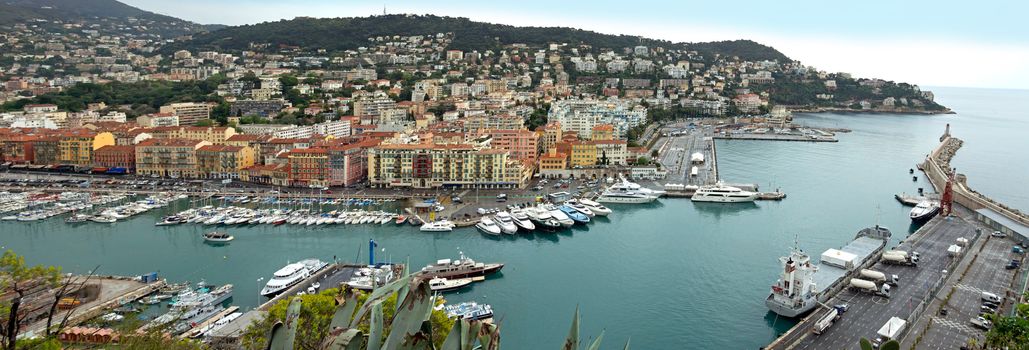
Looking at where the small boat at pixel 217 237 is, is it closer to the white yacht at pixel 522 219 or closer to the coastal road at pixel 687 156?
the white yacht at pixel 522 219

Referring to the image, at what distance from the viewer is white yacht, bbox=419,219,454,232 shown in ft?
45.6

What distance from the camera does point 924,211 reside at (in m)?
14.9

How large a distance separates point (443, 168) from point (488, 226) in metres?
4.78

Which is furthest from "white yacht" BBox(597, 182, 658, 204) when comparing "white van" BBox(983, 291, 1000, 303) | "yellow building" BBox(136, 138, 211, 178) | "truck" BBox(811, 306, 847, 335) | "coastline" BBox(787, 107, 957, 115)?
"coastline" BBox(787, 107, 957, 115)

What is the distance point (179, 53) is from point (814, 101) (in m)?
47.4

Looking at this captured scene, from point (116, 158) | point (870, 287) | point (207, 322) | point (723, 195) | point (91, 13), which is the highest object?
point (91, 13)

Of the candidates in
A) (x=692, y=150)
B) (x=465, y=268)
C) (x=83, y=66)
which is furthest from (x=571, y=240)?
(x=83, y=66)

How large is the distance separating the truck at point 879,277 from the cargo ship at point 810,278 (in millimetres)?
266

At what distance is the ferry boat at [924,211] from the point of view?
14758mm

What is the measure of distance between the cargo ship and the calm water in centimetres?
25

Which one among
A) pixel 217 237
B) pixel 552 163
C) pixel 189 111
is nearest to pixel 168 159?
pixel 217 237

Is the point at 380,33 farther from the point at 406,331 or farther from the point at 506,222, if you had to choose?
the point at 406,331

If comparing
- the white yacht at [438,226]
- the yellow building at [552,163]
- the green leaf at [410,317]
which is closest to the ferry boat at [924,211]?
the yellow building at [552,163]

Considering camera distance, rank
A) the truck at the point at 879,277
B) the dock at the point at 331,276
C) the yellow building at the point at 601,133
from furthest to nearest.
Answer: the yellow building at the point at 601,133 < the dock at the point at 331,276 < the truck at the point at 879,277
